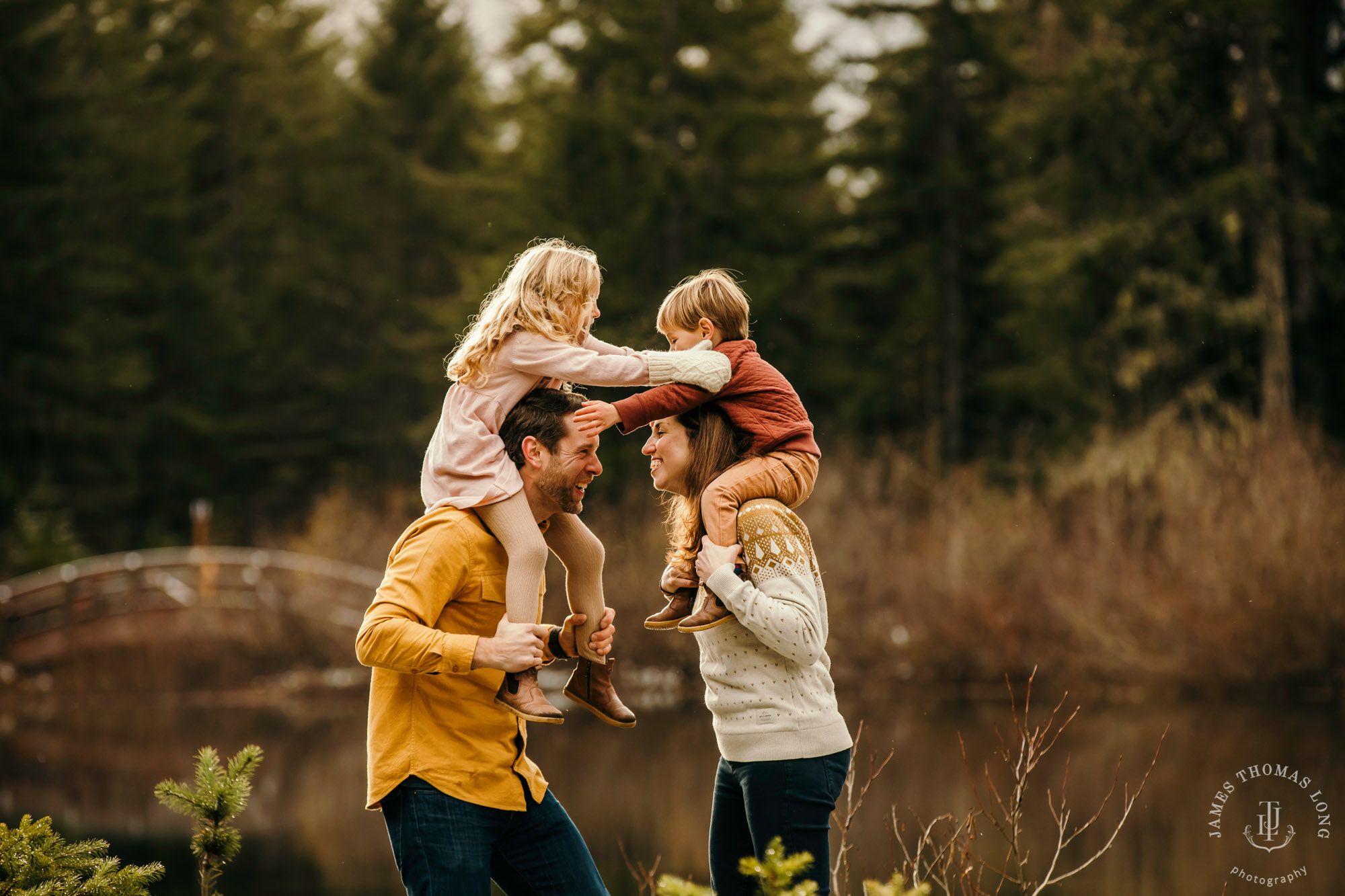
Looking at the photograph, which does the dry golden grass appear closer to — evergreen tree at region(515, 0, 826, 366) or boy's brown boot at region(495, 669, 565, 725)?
evergreen tree at region(515, 0, 826, 366)

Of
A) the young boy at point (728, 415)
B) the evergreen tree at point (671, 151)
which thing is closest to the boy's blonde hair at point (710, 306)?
the young boy at point (728, 415)

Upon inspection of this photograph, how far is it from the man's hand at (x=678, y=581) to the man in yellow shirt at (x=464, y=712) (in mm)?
295

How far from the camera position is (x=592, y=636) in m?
3.15

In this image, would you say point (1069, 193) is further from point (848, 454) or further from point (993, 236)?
point (848, 454)

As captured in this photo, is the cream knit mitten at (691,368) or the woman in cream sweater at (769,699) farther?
the cream knit mitten at (691,368)

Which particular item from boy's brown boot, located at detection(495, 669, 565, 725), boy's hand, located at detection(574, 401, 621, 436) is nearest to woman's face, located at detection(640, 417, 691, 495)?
boy's hand, located at detection(574, 401, 621, 436)

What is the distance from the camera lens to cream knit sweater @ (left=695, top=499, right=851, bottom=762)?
3.08 m

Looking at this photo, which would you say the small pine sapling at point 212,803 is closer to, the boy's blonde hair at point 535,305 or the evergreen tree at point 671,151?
the boy's blonde hair at point 535,305

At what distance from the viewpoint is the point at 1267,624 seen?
526 inches

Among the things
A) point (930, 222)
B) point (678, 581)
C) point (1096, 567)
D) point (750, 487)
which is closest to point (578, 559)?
point (678, 581)

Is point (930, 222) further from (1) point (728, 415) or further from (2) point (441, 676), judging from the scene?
(2) point (441, 676)

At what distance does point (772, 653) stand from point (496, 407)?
36.2 inches

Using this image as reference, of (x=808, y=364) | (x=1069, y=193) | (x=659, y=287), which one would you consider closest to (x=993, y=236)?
(x=1069, y=193)

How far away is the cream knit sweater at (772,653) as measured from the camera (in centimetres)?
308
